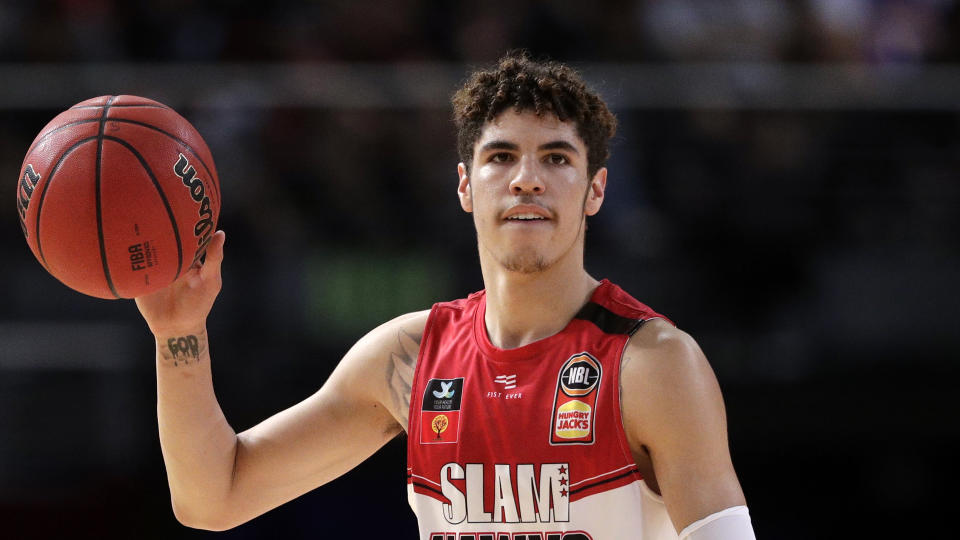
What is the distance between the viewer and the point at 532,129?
361cm

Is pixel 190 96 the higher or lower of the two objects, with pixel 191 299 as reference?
higher

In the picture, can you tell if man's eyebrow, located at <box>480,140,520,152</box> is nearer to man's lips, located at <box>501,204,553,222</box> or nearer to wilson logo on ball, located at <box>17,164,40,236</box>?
man's lips, located at <box>501,204,553,222</box>

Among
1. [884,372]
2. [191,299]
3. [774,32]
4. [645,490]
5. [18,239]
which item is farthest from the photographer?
[774,32]

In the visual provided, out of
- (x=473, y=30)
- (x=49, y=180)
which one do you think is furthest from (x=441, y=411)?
(x=473, y=30)

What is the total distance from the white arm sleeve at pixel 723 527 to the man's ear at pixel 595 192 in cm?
105

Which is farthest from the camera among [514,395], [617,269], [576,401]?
[617,269]

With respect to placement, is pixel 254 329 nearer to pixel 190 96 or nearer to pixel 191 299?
pixel 190 96

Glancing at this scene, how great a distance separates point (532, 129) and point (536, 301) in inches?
20.9

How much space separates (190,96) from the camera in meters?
7.02

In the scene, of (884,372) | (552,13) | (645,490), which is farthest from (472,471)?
(552,13)

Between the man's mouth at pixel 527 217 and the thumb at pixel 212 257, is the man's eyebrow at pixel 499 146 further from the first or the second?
the thumb at pixel 212 257

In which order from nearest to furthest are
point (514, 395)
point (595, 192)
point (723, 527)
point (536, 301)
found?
1. point (723, 527)
2. point (514, 395)
3. point (536, 301)
4. point (595, 192)

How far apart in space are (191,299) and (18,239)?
11.9ft

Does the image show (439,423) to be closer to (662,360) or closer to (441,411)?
(441,411)
